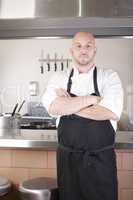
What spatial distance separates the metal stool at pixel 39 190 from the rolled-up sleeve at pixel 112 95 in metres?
0.44

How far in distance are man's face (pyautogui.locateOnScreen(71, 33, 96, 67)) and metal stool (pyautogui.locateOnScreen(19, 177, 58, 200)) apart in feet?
1.76

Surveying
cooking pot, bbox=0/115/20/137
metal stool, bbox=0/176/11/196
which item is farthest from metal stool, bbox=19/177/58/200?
cooking pot, bbox=0/115/20/137

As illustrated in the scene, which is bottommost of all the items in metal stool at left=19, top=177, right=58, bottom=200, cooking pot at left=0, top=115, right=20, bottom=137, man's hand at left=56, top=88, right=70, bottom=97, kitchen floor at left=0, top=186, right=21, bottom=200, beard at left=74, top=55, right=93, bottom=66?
kitchen floor at left=0, top=186, right=21, bottom=200

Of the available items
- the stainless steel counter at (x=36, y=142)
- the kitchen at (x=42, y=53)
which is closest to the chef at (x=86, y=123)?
the stainless steel counter at (x=36, y=142)

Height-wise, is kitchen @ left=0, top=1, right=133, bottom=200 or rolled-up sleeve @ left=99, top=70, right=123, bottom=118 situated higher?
kitchen @ left=0, top=1, right=133, bottom=200

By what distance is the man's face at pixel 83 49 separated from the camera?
1314mm

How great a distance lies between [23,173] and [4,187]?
12 cm

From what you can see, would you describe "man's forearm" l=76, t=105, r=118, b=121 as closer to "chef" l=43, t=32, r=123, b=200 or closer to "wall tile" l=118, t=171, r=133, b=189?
"chef" l=43, t=32, r=123, b=200

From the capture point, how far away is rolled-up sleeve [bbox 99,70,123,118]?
128cm

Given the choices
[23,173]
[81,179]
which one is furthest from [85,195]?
[23,173]

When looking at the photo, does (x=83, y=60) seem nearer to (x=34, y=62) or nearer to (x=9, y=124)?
Result: (x=9, y=124)

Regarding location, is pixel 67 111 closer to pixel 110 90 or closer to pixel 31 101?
pixel 110 90

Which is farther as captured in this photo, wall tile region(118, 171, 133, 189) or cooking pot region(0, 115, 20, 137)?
cooking pot region(0, 115, 20, 137)

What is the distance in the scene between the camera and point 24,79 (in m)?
2.29
